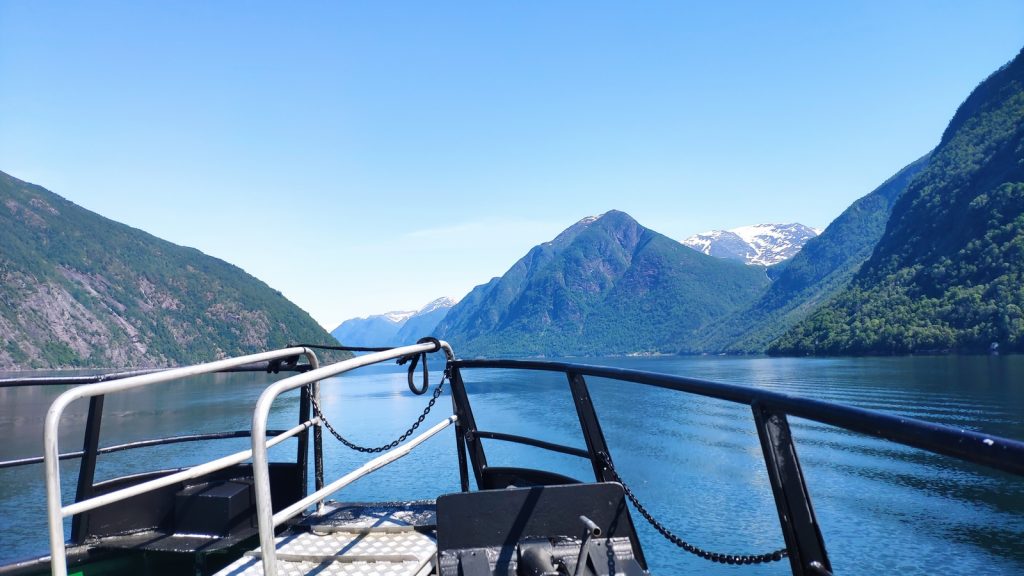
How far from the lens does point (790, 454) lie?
1861 millimetres


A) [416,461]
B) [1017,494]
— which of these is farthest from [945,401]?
[416,461]

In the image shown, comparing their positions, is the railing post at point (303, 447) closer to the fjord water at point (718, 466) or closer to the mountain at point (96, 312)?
the fjord water at point (718, 466)

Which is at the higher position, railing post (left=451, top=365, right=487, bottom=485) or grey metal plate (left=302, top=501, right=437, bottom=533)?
railing post (left=451, top=365, right=487, bottom=485)

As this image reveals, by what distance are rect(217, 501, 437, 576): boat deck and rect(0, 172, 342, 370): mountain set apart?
155 metres

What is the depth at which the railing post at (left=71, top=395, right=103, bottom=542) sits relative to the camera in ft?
13.0

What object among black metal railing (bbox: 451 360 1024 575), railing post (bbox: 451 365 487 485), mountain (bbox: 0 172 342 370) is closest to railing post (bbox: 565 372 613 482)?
black metal railing (bbox: 451 360 1024 575)

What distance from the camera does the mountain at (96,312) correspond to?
140125 millimetres

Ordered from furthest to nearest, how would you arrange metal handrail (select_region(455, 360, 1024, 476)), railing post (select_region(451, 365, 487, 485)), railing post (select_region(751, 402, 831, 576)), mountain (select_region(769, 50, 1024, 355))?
mountain (select_region(769, 50, 1024, 355)), railing post (select_region(451, 365, 487, 485)), railing post (select_region(751, 402, 831, 576)), metal handrail (select_region(455, 360, 1024, 476))

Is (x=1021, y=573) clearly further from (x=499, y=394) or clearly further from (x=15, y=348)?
(x=15, y=348)

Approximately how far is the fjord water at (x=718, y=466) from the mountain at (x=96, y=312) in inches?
4123

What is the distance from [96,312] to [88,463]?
624ft

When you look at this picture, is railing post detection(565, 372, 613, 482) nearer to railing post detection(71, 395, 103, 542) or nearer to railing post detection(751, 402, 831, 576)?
railing post detection(751, 402, 831, 576)

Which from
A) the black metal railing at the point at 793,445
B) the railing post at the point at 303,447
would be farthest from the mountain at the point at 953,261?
the black metal railing at the point at 793,445

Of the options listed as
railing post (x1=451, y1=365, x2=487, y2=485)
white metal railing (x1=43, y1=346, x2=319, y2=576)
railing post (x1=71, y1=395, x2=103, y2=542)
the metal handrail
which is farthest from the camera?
railing post (x1=451, y1=365, x2=487, y2=485)
